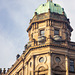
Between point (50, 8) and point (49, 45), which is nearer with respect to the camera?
point (49, 45)

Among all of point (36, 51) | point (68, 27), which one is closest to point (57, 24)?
point (68, 27)

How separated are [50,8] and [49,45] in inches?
472

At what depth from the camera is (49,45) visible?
79.3 meters

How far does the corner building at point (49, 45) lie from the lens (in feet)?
258

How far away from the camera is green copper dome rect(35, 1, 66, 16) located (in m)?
86.8

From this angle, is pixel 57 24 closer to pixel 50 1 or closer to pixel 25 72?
pixel 50 1

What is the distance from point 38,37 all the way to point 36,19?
5394 mm

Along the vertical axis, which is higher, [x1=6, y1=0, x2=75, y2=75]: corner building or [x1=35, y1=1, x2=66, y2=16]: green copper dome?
[x1=35, y1=1, x2=66, y2=16]: green copper dome

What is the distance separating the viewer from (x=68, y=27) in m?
86.6

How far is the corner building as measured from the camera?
78.6 metres

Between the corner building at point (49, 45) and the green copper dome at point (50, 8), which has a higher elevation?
the green copper dome at point (50, 8)

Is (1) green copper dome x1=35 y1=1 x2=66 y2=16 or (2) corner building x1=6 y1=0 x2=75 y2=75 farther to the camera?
(1) green copper dome x1=35 y1=1 x2=66 y2=16

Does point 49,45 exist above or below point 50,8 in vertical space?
below

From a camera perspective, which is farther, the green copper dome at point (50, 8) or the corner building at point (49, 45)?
the green copper dome at point (50, 8)
